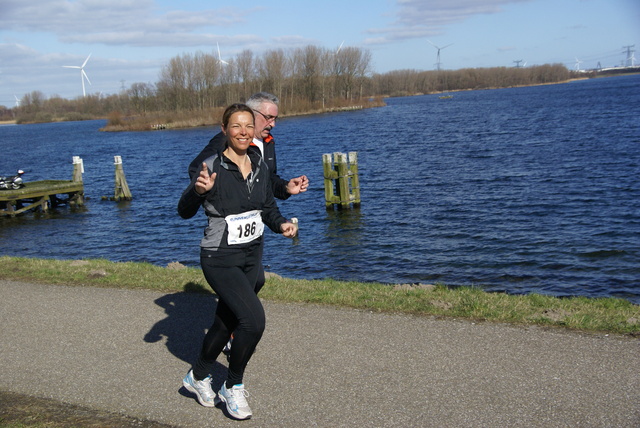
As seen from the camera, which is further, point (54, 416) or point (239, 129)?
point (54, 416)

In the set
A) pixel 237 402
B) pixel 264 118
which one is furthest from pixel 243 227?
pixel 264 118

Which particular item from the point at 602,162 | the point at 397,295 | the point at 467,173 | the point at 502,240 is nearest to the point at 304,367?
the point at 397,295

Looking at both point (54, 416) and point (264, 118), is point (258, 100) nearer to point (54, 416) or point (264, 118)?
point (264, 118)

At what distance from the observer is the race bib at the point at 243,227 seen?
4734mm

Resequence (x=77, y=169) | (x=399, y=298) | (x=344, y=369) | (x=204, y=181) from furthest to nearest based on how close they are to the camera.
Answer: (x=77, y=169) → (x=399, y=298) → (x=344, y=369) → (x=204, y=181)

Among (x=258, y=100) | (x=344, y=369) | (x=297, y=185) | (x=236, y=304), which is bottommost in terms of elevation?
(x=344, y=369)

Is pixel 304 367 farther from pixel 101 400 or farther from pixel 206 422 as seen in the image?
pixel 101 400

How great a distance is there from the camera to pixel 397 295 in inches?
320

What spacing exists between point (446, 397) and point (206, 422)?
75.1 inches

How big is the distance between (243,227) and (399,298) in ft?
11.8

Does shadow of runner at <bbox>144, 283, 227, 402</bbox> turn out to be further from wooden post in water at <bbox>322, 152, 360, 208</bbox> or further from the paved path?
wooden post in water at <bbox>322, 152, 360, 208</bbox>

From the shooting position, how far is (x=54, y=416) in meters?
4.96

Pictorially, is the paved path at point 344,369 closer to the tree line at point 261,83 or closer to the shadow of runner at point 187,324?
the shadow of runner at point 187,324

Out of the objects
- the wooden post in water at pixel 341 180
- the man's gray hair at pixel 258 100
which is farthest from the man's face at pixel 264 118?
the wooden post in water at pixel 341 180
